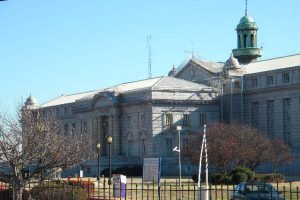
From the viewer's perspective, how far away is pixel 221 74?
110 m

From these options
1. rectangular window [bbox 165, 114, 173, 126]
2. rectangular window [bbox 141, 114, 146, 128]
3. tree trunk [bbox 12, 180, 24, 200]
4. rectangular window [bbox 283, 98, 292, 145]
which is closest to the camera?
tree trunk [bbox 12, 180, 24, 200]

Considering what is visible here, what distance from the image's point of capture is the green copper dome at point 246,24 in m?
128

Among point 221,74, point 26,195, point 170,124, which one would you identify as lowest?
point 26,195

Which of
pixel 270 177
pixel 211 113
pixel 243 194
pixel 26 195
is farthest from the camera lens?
pixel 211 113

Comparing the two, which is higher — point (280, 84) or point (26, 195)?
point (280, 84)

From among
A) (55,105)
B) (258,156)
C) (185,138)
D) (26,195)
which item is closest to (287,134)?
(185,138)

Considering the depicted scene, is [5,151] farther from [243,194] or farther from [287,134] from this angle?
[287,134]

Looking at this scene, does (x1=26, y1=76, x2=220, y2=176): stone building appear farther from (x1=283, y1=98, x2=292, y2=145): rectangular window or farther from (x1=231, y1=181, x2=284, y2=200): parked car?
(x1=231, y1=181, x2=284, y2=200): parked car

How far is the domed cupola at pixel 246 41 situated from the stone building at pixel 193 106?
36.1 ft

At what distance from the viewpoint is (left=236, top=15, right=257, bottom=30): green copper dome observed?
12750 centimetres

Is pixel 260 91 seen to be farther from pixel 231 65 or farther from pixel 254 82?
pixel 231 65

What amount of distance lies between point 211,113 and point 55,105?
34.8 m

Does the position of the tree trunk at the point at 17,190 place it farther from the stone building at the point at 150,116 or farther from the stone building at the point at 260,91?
the stone building at the point at 150,116

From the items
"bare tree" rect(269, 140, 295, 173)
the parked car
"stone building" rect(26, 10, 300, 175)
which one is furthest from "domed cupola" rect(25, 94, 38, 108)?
the parked car
